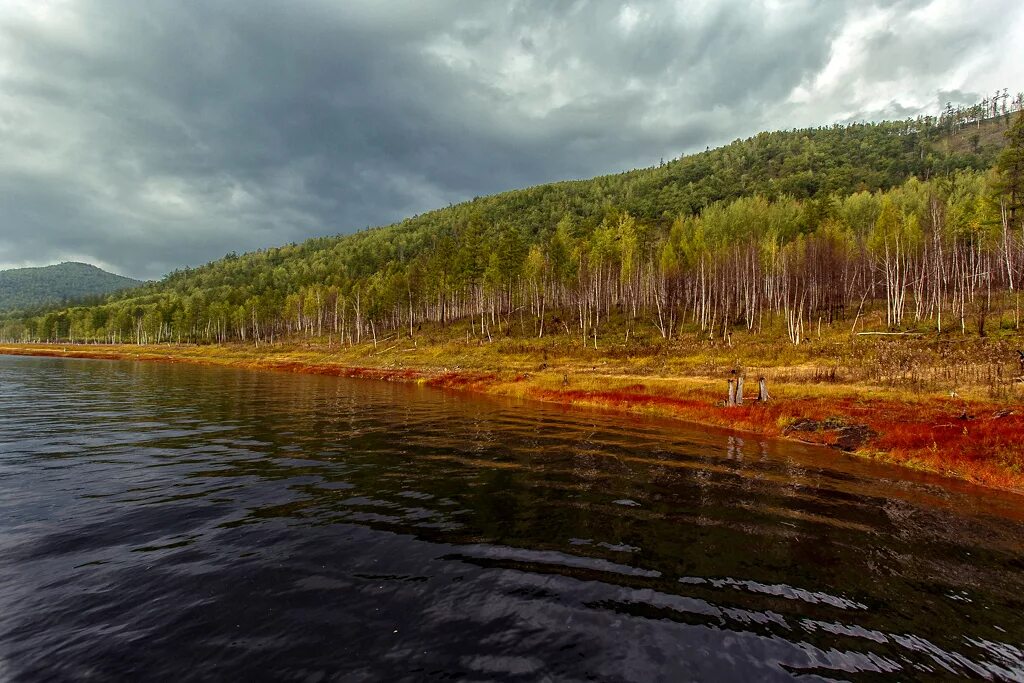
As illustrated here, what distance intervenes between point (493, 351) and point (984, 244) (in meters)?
80.8

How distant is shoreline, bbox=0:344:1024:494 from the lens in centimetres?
2116

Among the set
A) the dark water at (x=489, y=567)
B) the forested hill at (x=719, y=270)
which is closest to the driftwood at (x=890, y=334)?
the forested hill at (x=719, y=270)

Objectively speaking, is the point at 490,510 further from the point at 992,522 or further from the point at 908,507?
the point at 992,522

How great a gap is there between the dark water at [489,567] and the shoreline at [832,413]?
3180 mm

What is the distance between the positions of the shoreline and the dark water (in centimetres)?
318

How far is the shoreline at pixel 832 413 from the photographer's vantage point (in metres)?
21.2

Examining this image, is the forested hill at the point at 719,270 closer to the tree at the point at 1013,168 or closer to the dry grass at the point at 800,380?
the tree at the point at 1013,168

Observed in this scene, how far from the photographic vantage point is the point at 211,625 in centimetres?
788

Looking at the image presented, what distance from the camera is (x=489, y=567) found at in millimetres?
10328

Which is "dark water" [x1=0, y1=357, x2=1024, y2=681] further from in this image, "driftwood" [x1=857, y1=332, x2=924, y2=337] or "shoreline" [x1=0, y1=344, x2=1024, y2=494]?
"driftwood" [x1=857, y1=332, x2=924, y2=337]

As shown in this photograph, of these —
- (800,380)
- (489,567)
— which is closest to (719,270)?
(800,380)

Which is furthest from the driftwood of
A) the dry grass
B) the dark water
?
the dark water

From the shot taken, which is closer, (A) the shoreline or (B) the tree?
(A) the shoreline

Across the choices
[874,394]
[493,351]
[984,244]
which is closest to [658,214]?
[984,244]
